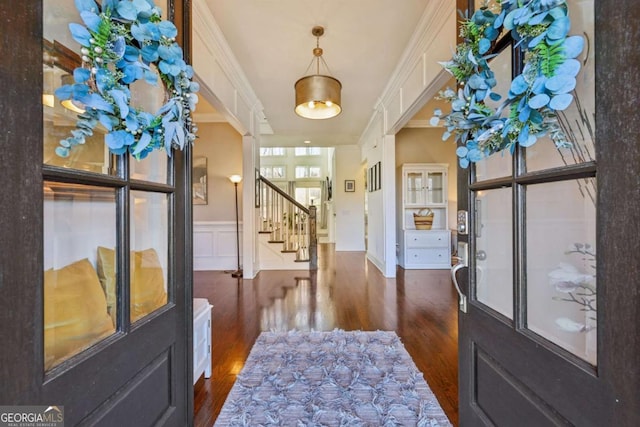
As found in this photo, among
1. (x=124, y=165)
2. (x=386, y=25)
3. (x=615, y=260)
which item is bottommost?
(x=615, y=260)

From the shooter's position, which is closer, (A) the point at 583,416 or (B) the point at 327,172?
(A) the point at 583,416

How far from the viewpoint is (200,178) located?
5.67 meters

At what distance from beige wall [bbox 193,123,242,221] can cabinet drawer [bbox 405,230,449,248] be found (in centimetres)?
349

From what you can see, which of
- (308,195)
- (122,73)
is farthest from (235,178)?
(308,195)

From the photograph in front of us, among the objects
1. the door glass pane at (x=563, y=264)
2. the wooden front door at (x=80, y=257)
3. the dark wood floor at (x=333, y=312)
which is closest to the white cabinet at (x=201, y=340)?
the dark wood floor at (x=333, y=312)

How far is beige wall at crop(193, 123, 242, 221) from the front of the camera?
18.7ft

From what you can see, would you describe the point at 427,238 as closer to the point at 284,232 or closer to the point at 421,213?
the point at 421,213

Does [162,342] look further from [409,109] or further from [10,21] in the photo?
Answer: [409,109]

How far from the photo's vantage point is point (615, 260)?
594 mm

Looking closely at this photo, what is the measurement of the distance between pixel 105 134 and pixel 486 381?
1.56m

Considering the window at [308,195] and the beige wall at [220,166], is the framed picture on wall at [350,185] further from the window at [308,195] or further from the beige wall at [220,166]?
the window at [308,195]

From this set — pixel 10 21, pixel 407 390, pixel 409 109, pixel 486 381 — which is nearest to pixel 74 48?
pixel 10 21

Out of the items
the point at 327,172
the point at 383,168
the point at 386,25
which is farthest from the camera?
the point at 327,172

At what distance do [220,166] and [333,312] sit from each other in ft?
12.6
